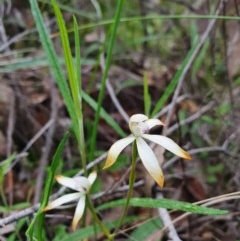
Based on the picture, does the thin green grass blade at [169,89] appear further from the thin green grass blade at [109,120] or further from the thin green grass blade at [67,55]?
the thin green grass blade at [67,55]

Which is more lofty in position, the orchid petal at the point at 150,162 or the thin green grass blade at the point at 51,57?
the thin green grass blade at the point at 51,57

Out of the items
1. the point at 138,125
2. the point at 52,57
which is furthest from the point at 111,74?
the point at 138,125

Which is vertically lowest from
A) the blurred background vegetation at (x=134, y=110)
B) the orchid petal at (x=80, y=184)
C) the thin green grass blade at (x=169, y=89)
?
the blurred background vegetation at (x=134, y=110)

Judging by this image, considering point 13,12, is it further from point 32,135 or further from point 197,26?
point 197,26

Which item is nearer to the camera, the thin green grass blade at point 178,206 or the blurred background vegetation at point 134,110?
the thin green grass blade at point 178,206

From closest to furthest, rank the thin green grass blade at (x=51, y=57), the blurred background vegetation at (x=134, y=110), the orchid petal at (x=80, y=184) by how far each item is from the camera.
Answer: the orchid petal at (x=80, y=184) → the thin green grass blade at (x=51, y=57) → the blurred background vegetation at (x=134, y=110)

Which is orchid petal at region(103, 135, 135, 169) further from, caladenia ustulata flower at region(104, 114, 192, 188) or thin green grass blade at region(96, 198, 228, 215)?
thin green grass blade at region(96, 198, 228, 215)

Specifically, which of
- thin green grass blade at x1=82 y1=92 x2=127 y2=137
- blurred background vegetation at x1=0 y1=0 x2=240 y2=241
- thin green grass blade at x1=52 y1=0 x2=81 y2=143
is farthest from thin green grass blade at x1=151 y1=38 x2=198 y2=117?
thin green grass blade at x1=52 y1=0 x2=81 y2=143

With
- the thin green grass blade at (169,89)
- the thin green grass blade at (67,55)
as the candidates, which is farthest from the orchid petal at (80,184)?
the thin green grass blade at (169,89)

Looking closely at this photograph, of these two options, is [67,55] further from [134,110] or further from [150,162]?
[134,110]

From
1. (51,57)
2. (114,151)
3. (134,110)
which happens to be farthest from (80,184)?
(134,110)
